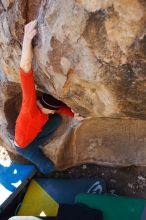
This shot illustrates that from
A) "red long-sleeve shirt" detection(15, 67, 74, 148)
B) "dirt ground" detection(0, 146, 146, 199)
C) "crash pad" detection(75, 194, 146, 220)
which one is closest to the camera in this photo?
"red long-sleeve shirt" detection(15, 67, 74, 148)

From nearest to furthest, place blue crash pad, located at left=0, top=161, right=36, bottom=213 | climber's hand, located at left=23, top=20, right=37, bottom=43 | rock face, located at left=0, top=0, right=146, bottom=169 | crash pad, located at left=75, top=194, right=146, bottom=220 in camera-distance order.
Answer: rock face, located at left=0, top=0, right=146, bottom=169 < climber's hand, located at left=23, top=20, right=37, bottom=43 < crash pad, located at left=75, top=194, right=146, bottom=220 < blue crash pad, located at left=0, top=161, right=36, bottom=213

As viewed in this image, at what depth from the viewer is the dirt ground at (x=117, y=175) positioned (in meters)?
3.18

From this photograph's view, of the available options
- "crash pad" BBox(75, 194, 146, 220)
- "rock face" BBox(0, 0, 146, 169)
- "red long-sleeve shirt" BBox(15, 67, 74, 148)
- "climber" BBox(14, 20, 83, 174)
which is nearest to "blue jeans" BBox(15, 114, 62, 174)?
"climber" BBox(14, 20, 83, 174)

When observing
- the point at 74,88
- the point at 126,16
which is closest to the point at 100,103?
the point at 74,88

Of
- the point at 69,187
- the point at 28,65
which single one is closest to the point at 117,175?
the point at 69,187

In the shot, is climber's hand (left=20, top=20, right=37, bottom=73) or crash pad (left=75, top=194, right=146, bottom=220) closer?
climber's hand (left=20, top=20, right=37, bottom=73)

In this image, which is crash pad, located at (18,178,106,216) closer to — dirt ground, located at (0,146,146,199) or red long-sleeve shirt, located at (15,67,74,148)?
dirt ground, located at (0,146,146,199)

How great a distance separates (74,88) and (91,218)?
110 cm

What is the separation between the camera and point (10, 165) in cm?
318

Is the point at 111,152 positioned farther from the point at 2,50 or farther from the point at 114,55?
the point at 114,55

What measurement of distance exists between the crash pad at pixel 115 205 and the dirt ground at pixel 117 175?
28 cm

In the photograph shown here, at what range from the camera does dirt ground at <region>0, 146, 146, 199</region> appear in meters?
3.18

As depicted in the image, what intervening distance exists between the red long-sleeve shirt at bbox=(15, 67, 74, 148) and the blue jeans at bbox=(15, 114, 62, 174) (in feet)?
0.34

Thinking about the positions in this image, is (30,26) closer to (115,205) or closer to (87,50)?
(87,50)
